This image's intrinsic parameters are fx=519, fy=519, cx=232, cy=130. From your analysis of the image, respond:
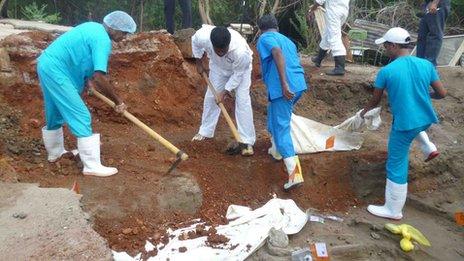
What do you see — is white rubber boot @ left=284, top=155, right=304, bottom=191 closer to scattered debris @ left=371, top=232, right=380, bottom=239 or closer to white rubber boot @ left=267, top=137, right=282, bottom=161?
A: white rubber boot @ left=267, top=137, right=282, bottom=161

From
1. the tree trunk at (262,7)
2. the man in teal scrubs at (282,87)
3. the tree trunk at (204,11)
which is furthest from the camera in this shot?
the tree trunk at (262,7)

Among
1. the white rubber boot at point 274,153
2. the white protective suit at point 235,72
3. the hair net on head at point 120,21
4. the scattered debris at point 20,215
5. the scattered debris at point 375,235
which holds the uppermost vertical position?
the hair net on head at point 120,21

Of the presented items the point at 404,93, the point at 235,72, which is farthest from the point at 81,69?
the point at 404,93

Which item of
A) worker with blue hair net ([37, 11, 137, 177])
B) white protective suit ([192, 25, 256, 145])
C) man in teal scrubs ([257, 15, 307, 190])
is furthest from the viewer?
white protective suit ([192, 25, 256, 145])

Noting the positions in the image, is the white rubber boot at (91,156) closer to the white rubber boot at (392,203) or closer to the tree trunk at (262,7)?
the white rubber boot at (392,203)

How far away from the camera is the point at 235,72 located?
17.9ft

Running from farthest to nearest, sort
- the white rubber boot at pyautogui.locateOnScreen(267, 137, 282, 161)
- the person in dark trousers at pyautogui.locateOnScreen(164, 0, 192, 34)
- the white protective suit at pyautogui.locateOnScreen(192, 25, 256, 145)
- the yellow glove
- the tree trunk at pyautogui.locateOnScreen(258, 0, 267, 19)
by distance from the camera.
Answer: the tree trunk at pyautogui.locateOnScreen(258, 0, 267, 19) < the person in dark trousers at pyautogui.locateOnScreen(164, 0, 192, 34) < the white rubber boot at pyautogui.locateOnScreen(267, 137, 282, 161) < the white protective suit at pyautogui.locateOnScreen(192, 25, 256, 145) < the yellow glove

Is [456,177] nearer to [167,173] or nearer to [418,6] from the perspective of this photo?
[167,173]

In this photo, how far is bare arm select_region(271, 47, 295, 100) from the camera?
4824 mm

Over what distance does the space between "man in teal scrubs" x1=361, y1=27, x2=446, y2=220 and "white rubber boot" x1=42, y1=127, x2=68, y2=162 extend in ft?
9.98

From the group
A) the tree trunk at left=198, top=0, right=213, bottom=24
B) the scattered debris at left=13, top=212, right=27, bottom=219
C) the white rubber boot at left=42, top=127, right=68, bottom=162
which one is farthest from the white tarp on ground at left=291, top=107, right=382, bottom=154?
the tree trunk at left=198, top=0, right=213, bottom=24

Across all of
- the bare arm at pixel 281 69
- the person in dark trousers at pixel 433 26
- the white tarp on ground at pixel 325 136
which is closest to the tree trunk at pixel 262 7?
the person in dark trousers at pixel 433 26

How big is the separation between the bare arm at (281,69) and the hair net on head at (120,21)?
1.33 metres

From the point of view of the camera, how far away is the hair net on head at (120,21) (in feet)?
15.1
